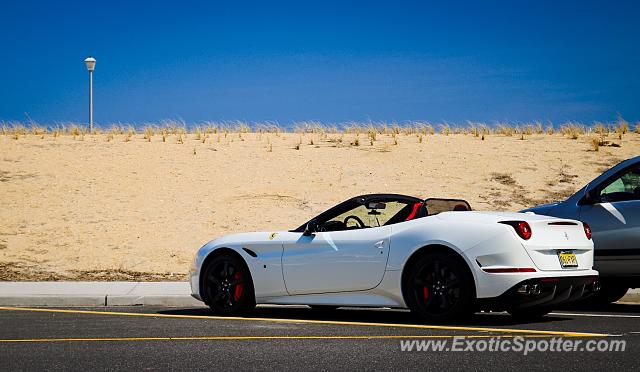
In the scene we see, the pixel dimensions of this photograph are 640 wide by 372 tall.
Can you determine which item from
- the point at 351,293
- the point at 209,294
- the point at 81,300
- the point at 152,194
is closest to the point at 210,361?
the point at 351,293

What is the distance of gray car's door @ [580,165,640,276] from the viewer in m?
11.1

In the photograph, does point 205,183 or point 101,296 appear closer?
point 101,296

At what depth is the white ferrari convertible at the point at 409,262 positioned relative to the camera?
9469 mm

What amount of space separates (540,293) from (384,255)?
1.65 meters

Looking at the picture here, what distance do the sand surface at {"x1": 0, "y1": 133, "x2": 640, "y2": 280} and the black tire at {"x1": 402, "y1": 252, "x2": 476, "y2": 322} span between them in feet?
31.4

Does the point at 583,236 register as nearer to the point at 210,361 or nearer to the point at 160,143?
the point at 210,361

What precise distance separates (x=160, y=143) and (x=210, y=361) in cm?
3024

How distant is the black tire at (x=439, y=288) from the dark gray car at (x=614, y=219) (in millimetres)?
2536

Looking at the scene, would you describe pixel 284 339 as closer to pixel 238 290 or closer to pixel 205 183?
pixel 238 290

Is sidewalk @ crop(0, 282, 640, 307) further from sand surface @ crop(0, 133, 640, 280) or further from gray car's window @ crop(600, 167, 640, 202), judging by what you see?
sand surface @ crop(0, 133, 640, 280)

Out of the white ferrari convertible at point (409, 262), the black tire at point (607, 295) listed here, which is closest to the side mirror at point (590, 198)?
the white ferrari convertible at point (409, 262)

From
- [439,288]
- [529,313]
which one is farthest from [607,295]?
[439,288]

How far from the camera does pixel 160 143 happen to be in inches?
1465

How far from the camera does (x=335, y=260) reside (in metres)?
10.5
